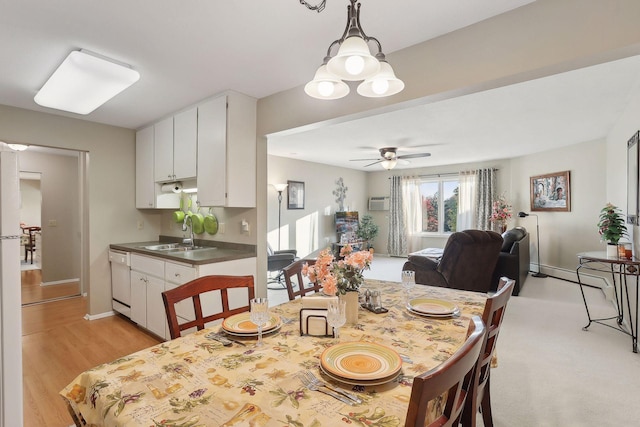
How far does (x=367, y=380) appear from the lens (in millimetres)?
943

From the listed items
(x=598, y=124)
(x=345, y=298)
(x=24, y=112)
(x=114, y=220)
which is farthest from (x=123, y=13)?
(x=598, y=124)

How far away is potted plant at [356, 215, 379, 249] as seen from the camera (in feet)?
27.2

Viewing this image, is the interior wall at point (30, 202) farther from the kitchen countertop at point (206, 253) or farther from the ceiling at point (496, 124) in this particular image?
the ceiling at point (496, 124)

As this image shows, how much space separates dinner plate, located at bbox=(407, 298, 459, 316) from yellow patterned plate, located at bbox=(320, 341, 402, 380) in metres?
0.54

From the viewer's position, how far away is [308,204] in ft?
23.7

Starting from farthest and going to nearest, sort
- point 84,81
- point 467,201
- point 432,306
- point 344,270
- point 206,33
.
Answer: point 467,201 → point 84,81 → point 206,33 → point 432,306 → point 344,270

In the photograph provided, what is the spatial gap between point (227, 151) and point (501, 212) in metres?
5.76

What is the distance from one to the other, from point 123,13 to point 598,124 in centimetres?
551

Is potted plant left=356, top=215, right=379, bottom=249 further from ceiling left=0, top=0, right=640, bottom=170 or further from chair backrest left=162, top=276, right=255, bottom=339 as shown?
chair backrest left=162, top=276, right=255, bottom=339

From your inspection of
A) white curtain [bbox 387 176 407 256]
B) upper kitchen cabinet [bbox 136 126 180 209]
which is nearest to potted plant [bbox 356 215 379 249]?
white curtain [bbox 387 176 407 256]

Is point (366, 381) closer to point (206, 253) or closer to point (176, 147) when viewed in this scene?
point (206, 253)

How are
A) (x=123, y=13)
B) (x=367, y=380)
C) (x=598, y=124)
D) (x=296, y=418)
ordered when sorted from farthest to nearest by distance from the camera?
(x=598, y=124) → (x=123, y=13) → (x=367, y=380) → (x=296, y=418)

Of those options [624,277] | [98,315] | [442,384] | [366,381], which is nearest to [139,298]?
[98,315]

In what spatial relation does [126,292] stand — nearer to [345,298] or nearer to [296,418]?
[345,298]
